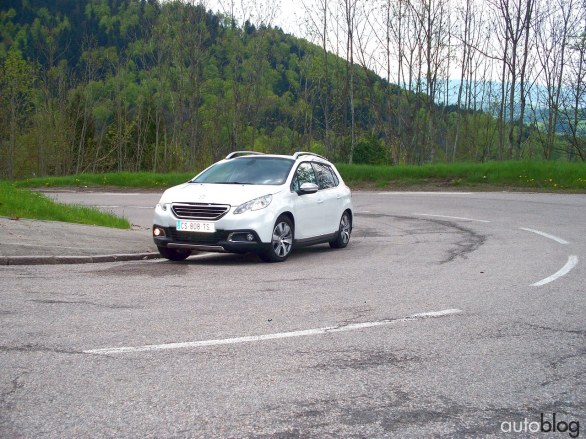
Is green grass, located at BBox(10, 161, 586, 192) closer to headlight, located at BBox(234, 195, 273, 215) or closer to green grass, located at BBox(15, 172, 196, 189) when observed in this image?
green grass, located at BBox(15, 172, 196, 189)

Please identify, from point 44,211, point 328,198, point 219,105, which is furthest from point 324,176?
point 219,105

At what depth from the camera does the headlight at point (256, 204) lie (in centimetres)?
1167

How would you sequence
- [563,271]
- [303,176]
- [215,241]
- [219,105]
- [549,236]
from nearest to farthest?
[563,271]
[215,241]
[303,176]
[549,236]
[219,105]

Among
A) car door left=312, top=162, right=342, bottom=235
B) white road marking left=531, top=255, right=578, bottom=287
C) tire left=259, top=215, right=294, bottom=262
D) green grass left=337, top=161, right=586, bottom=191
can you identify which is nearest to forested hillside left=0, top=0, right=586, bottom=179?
green grass left=337, top=161, right=586, bottom=191

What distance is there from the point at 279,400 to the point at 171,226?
7.31 meters

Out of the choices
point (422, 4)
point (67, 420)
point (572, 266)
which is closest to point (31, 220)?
point (572, 266)

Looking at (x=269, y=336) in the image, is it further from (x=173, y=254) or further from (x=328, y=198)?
(x=328, y=198)

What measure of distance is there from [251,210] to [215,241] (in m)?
0.74

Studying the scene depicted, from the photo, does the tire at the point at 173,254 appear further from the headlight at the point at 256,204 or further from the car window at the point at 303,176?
the car window at the point at 303,176

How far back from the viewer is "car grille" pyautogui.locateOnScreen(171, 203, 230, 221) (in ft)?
38.1

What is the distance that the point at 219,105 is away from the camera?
236ft

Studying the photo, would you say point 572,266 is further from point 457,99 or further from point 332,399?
point 457,99

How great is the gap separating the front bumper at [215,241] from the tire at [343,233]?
2.92m

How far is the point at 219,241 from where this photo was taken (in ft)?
37.7
